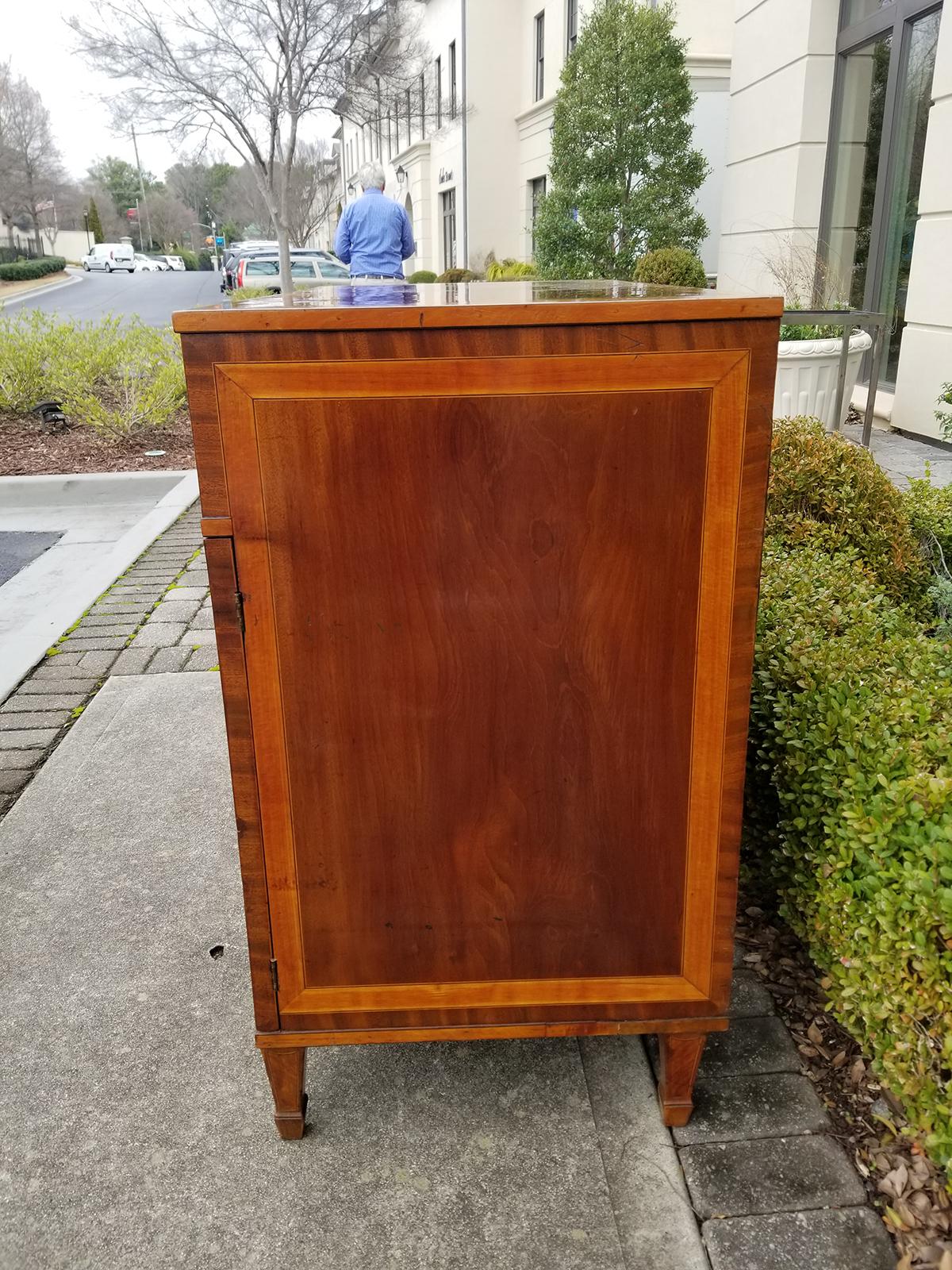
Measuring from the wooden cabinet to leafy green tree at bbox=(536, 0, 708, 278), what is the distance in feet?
48.4

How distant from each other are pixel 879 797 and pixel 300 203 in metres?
47.1

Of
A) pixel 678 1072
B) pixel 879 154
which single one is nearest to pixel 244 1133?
pixel 678 1072

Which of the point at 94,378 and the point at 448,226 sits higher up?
the point at 448,226

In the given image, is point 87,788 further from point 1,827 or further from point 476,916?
point 476,916

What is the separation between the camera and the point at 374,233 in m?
9.70

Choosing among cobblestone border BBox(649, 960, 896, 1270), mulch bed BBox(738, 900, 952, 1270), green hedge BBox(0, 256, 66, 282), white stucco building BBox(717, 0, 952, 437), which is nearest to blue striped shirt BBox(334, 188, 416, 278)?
white stucco building BBox(717, 0, 952, 437)

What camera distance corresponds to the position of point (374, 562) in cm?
166

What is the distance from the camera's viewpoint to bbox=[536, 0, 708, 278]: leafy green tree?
14.7 m

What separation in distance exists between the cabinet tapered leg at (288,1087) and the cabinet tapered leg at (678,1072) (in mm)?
729

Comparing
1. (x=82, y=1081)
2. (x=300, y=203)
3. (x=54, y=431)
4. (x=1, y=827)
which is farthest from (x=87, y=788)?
(x=300, y=203)

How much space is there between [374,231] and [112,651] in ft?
21.3

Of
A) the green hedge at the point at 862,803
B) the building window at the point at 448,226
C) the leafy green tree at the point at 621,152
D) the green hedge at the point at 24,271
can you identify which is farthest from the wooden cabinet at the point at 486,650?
the green hedge at the point at 24,271

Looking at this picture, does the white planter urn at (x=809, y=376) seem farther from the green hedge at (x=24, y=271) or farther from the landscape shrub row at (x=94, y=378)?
the green hedge at (x=24, y=271)

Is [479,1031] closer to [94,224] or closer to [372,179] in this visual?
[372,179]
